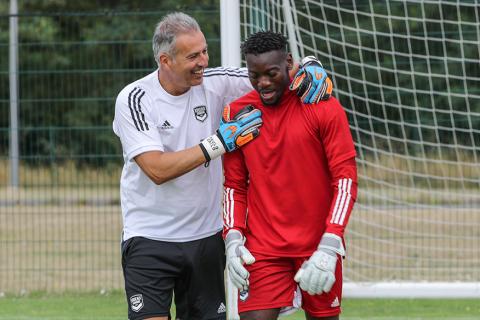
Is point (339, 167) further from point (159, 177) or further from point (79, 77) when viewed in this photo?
point (79, 77)

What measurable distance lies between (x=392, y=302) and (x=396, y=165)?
5.51ft

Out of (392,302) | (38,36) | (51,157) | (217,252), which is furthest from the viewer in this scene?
(38,36)

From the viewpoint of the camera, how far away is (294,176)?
516cm

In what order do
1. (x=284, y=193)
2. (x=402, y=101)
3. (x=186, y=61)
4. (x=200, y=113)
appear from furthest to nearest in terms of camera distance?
(x=402, y=101) < (x=200, y=113) < (x=186, y=61) < (x=284, y=193)

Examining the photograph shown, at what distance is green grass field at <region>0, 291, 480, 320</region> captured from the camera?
339 inches

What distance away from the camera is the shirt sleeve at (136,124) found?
212 inches

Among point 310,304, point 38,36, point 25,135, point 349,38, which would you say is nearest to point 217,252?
point 310,304

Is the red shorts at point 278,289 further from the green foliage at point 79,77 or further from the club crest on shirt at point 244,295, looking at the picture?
the green foliage at point 79,77

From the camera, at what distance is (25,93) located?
10.0 meters

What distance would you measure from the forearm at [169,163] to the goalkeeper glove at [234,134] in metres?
0.05

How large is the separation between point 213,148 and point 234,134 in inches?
5.3

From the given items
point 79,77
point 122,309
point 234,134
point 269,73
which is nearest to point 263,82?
point 269,73

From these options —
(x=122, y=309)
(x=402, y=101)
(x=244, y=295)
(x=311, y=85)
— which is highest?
(x=402, y=101)

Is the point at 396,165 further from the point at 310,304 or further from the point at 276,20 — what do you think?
the point at 310,304
